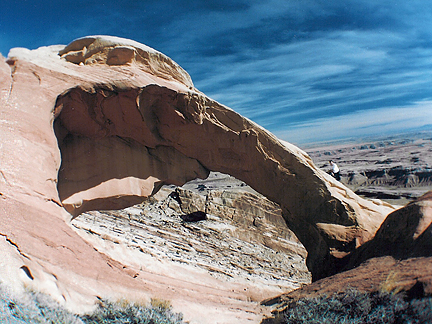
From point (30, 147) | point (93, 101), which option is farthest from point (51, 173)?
point (93, 101)

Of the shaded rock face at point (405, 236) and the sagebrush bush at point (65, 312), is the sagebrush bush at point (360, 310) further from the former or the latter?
the sagebrush bush at point (65, 312)

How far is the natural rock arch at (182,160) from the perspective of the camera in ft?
21.8

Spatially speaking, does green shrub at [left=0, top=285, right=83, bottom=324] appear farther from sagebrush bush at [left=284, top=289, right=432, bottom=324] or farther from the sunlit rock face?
sagebrush bush at [left=284, top=289, right=432, bottom=324]

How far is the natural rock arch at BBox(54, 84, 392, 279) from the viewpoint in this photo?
6652 mm

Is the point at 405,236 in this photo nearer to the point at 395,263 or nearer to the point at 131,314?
the point at 395,263

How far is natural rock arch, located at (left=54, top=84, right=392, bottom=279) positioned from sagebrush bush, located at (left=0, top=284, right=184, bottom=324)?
378cm

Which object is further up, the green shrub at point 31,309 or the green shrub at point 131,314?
the green shrub at point 31,309

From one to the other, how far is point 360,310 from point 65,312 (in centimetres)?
322

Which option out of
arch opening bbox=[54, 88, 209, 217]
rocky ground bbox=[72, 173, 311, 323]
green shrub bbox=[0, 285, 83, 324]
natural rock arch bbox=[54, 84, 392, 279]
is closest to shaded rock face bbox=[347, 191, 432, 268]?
natural rock arch bbox=[54, 84, 392, 279]

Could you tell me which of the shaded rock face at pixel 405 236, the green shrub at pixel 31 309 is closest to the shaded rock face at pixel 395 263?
the shaded rock face at pixel 405 236

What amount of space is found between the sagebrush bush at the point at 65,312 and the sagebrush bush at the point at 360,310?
1647 millimetres

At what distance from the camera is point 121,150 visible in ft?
24.6

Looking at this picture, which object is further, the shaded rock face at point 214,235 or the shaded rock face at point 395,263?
the shaded rock face at point 214,235

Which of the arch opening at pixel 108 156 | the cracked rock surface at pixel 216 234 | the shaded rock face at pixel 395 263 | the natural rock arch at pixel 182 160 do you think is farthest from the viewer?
the cracked rock surface at pixel 216 234
